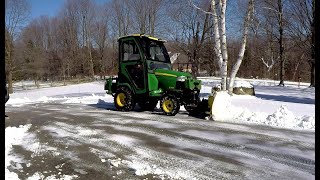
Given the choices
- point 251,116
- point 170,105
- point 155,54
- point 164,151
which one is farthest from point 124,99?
point 164,151

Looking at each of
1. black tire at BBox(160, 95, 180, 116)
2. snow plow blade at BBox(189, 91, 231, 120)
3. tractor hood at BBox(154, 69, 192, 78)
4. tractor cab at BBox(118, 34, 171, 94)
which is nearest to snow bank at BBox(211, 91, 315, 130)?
snow plow blade at BBox(189, 91, 231, 120)

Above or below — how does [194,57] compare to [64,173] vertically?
above

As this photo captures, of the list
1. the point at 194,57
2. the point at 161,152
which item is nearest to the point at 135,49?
the point at 161,152

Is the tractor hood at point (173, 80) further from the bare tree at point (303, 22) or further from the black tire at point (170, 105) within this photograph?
the bare tree at point (303, 22)

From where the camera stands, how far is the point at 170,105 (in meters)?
10.5

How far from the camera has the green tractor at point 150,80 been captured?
10.4 metres

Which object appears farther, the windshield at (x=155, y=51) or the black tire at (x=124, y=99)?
the black tire at (x=124, y=99)

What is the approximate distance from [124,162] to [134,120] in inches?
168

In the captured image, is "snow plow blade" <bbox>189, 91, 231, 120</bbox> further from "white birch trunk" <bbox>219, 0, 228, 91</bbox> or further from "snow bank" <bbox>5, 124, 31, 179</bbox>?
"snow bank" <bbox>5, 124, 31, 179</bbox>

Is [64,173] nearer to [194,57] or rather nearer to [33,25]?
[194,57]

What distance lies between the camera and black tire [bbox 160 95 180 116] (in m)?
10.2

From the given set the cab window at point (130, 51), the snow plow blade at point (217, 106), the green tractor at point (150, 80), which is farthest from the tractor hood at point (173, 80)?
the cab window at point (130, 51)

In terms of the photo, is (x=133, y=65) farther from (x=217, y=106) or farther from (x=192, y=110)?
(x=217, y=106)

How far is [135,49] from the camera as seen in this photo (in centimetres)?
1113
